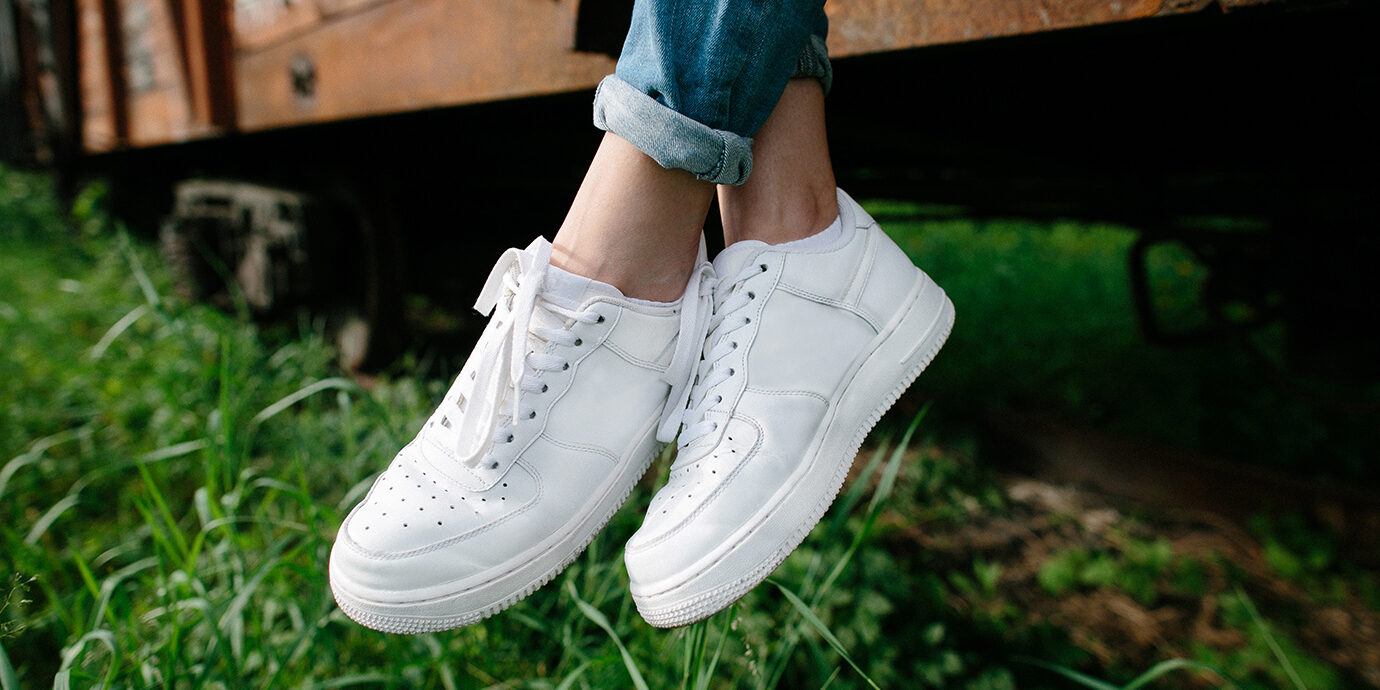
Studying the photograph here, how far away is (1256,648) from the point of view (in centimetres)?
182

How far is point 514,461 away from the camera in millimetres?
1025

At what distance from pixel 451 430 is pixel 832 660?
0.80 meters

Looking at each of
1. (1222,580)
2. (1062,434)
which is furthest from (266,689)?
(1062,434)

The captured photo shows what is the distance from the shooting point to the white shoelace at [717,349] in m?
1.07

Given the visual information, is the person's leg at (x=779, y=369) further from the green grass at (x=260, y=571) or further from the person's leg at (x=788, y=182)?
the green grass at (x=260, y=571)

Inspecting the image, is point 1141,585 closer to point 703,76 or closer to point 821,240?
point 821,240

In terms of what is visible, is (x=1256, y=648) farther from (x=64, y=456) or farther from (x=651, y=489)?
(x=64, y=456)

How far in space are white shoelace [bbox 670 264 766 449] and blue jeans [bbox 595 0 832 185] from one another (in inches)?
7.7

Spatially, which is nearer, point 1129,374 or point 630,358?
point 630,358

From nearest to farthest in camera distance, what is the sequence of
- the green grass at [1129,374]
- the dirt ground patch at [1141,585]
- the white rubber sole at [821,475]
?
the white rubber sole at [821,475], the dirt ground patch at [1141,585], the green grass at [1129,374]

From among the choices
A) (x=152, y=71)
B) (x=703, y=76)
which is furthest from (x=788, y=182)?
(x=152, y=71)

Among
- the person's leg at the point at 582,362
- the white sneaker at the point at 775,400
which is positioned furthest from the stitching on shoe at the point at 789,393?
the person's leg at the point at 582,362

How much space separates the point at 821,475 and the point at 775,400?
126 millimetres

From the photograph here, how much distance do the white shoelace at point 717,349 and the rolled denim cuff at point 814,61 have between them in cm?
29
